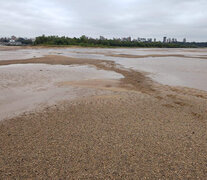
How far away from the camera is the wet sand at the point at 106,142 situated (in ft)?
8.45

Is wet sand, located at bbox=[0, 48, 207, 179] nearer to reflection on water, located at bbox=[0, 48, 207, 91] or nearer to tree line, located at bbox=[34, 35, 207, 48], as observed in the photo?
reflection on water, located at bbox=[0, 48, 207, 91]

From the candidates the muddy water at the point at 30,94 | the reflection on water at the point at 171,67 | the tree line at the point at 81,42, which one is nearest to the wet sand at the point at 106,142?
the muddy water at the point at 30,94

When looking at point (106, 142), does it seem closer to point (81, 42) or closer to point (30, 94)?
point (30, 94)

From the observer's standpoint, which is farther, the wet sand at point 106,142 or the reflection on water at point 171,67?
the reflection on water at point 171,67

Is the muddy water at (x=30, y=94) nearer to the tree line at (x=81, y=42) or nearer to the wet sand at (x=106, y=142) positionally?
the wet sand at (x=106, y=142)

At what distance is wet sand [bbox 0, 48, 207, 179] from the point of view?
2574mm

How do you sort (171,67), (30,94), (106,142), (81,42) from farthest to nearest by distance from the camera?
(81,42) < (171,67) < (30,94) < (106,142)

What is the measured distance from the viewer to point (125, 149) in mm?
3082

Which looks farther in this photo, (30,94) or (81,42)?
(81,42)

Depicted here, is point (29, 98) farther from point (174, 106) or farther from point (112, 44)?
point (112, 44)

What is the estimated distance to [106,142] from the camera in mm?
3301

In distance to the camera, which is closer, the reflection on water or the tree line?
the reflection on water

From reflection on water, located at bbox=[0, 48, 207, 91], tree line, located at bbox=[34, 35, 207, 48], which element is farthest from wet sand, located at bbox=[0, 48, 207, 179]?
tree line, located at bbox=[34, 35, 207, 48]

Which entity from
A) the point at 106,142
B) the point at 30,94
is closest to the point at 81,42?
the point at 30,94
